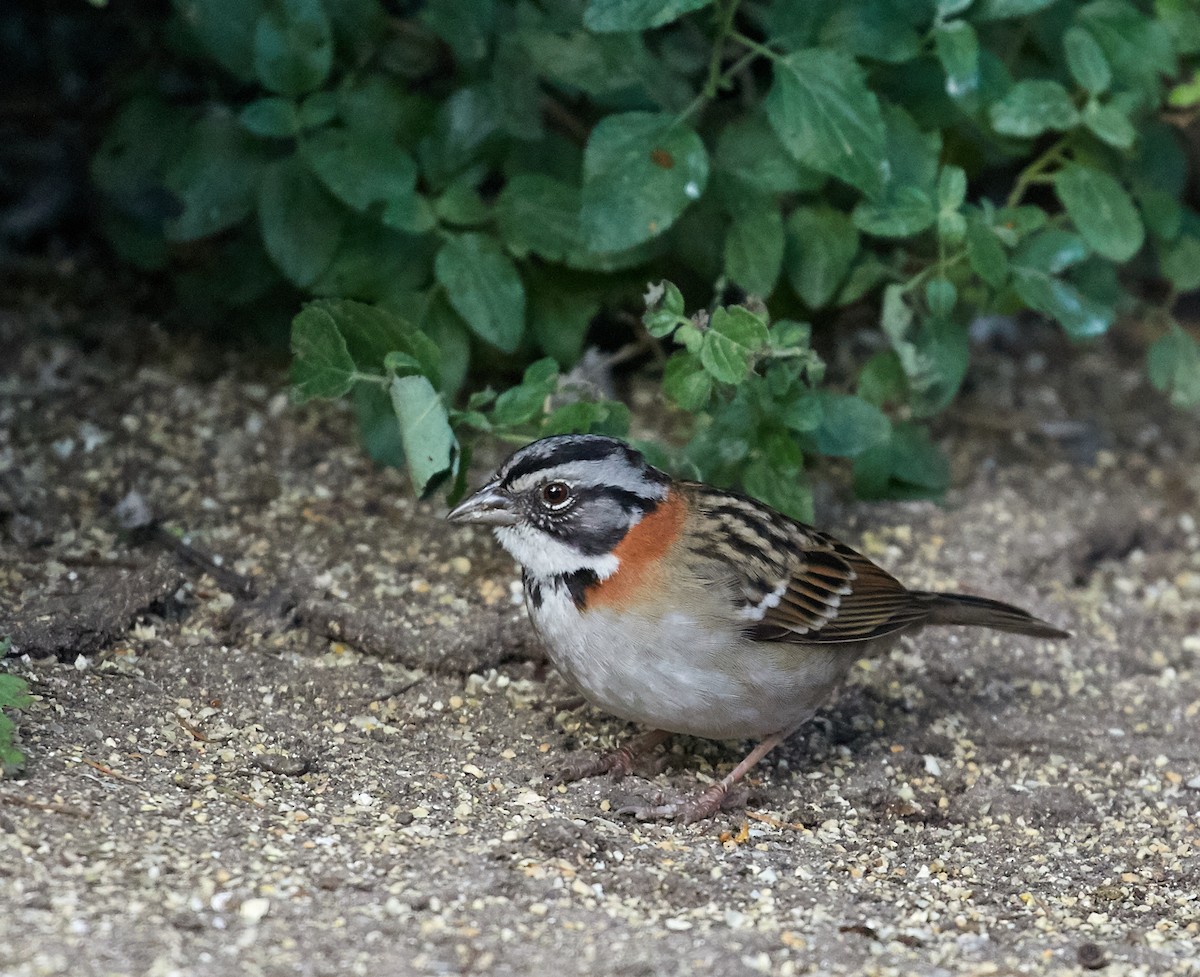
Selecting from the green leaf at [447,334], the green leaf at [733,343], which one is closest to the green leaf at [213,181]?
the green leaf at [447,334]

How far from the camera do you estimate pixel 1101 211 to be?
5234 millimetres

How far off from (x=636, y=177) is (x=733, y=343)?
31.2 inches

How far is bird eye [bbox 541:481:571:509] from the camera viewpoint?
4.07 metres

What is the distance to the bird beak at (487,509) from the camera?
4113mm

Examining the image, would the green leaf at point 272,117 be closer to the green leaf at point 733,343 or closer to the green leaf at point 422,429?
the green leaf at point 422,429

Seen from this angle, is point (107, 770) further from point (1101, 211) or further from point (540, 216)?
point (1101, 211)

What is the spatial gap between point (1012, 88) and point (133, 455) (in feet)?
10.8

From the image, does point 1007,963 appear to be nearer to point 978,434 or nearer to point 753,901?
point 753,901

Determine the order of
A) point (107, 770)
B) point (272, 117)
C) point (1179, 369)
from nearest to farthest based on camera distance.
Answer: point (107, 770)
point (272, 117)
point (1179, 369)

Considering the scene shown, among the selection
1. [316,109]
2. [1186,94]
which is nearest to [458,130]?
[316,109]

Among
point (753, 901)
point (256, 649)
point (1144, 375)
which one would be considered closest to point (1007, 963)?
point (753, 901)

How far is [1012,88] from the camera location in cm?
517

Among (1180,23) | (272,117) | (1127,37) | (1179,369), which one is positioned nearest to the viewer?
(272,117)

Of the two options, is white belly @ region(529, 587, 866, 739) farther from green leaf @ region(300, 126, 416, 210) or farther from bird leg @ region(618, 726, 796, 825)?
green leaf @ region(300, 126, 416, 210)
